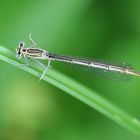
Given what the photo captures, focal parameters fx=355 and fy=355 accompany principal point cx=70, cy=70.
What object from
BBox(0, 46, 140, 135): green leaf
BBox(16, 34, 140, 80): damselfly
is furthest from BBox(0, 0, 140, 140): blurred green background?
BBox(0, 46, 140, 135): green leaf

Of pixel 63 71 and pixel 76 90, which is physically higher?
pixel 63 71

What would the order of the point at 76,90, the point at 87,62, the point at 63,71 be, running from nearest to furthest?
the point at 76,90 → the point at 87,62 → the point at 63,71

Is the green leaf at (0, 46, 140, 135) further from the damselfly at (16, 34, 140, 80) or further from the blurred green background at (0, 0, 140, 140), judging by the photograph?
the blurred green background at (0, 0, 140, 140)

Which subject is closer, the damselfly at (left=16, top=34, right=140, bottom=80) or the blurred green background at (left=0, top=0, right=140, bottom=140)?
the damselfly at (left=16, top=34, right=140, bottom=80)

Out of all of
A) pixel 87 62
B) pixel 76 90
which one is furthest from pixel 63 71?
pixel 76 90

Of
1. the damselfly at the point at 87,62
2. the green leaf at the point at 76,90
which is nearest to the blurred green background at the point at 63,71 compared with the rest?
the damselfly at the point at 87,62

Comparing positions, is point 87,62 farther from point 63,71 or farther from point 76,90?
point 76,90

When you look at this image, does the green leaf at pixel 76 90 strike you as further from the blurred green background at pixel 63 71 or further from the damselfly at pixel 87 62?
the blurred green background at pixel 63 71

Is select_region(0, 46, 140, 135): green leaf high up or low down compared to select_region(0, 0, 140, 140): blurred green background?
down

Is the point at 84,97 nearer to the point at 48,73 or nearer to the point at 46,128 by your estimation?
the point at 48,73
